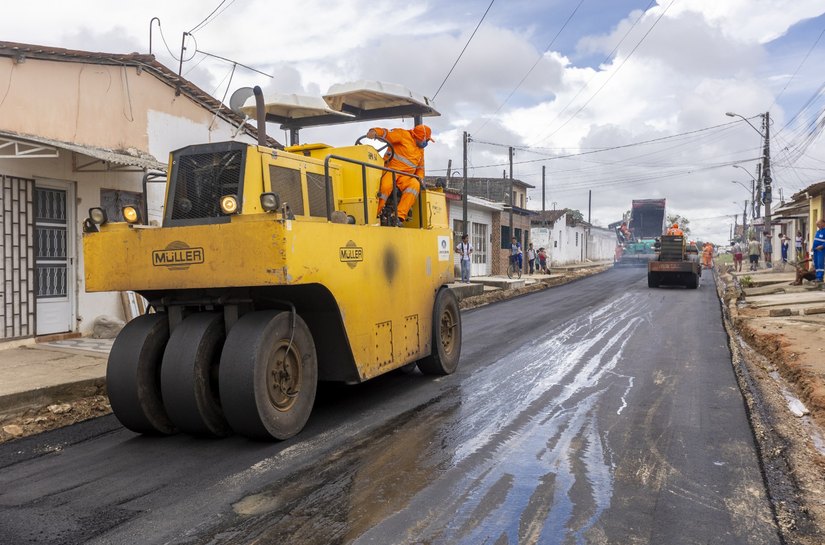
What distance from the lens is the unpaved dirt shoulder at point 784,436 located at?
369cm

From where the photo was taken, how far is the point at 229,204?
191 inches

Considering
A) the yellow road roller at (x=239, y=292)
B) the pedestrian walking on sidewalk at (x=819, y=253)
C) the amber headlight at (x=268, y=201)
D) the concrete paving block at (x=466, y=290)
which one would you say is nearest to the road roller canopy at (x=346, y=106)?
the yellow road roller at (x=239, y=292)

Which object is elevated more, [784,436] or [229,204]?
[229,204]

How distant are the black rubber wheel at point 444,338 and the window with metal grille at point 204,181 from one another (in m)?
3.06

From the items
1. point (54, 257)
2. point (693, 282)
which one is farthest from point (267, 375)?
point (693, 282)

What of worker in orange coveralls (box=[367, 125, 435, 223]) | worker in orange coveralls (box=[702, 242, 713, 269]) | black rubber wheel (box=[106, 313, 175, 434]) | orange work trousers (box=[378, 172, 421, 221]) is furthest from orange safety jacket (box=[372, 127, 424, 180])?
worker in orange coveralls (box=[702, 242, 713, 269])

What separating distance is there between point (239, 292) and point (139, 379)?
1042 mm

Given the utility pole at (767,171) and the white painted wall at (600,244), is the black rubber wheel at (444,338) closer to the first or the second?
the utility pole at (767,171)

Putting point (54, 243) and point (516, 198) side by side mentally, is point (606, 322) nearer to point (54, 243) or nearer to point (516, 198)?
point (54, 243)

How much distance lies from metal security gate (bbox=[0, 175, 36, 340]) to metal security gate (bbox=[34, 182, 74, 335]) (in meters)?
0.15

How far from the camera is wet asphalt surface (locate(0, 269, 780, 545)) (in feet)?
11.6

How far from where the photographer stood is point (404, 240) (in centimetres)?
680

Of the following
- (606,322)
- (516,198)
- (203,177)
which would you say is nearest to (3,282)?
(203,177)

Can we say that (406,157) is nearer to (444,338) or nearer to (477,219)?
(444,338)
